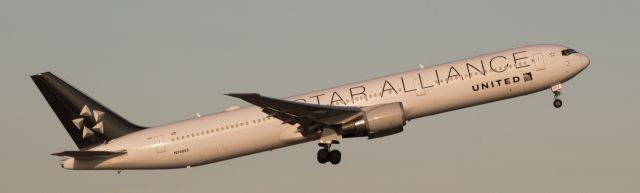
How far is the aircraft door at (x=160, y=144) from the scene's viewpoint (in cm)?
5150

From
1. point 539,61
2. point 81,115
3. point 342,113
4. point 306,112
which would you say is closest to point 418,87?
point 342,113

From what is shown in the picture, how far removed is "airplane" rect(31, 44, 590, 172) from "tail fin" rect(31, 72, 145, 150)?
2.36 ft

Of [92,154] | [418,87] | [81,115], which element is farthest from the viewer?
[81,115]

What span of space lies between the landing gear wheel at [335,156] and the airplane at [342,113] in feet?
0.16

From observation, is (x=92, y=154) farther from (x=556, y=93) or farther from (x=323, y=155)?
(x=556, y=93)

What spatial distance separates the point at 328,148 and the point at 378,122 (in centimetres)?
353

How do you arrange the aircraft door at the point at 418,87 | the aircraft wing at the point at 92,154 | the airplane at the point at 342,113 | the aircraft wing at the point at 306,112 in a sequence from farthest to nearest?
1. the aircraft wing at the point at 92,154
2. the aircraft door at the point at 418,87
3. the airplane at the point at 342,113
4. the aircraft wing at the point at 306,112

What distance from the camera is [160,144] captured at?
51594 mm

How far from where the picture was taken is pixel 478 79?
49.5 meters

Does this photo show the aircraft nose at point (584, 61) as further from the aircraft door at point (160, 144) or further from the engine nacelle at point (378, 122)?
the aircraft door at point (160, 144)

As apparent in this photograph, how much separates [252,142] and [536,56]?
14625 millimetres

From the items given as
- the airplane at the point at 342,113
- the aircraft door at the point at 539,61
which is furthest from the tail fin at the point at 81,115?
the aircraft door at the point at 539,61

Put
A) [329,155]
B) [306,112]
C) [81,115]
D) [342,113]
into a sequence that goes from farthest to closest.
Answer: [81,115]
[329,155]
[342,113]
[306,112]

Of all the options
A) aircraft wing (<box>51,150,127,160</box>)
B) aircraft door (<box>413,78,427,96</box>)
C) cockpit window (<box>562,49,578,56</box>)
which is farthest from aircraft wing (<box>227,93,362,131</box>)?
cockpit window (<box>562,49,578,56</box>)
